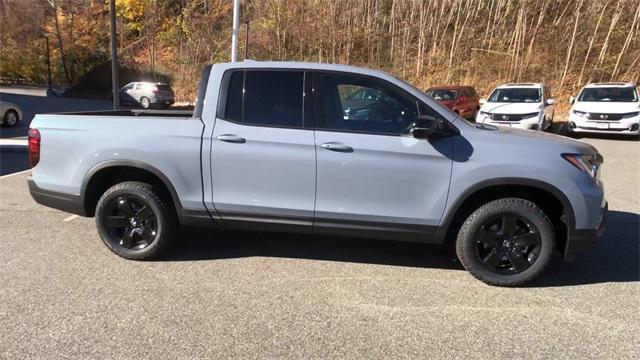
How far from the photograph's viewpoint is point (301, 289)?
4.02 m

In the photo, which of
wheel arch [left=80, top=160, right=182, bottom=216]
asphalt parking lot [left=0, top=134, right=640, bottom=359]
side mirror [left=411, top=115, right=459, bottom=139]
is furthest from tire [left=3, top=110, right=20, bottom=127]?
side mirror [left=411, top=115, right=459, bottom=139]

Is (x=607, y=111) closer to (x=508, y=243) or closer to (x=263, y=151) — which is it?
(x=508, y=243)

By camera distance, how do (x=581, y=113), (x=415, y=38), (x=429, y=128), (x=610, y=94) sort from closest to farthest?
(x=429, y=128)
(x=581, y=113)
(x=610, y=94)
(x=415, y=38)

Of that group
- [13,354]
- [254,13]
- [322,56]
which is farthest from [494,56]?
[13,354]

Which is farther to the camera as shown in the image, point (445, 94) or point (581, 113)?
A: point (445, 94)

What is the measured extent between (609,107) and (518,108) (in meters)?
2.74

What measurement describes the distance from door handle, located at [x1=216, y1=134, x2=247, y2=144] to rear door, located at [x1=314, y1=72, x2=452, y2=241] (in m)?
0.63

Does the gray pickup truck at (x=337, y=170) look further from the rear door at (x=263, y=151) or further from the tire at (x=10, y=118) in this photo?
the tire at (x=10, y=118)

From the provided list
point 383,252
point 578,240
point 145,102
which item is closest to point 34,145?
point 383,252

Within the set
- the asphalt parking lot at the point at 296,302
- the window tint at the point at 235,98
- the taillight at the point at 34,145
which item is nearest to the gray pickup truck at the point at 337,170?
the window tint at the point at 235,98

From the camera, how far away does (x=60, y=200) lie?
181 inches

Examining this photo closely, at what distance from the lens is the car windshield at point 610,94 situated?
1541 cm

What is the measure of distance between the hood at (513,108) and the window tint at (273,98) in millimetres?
12102

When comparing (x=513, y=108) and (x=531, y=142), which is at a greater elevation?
(x=531, y=142)
